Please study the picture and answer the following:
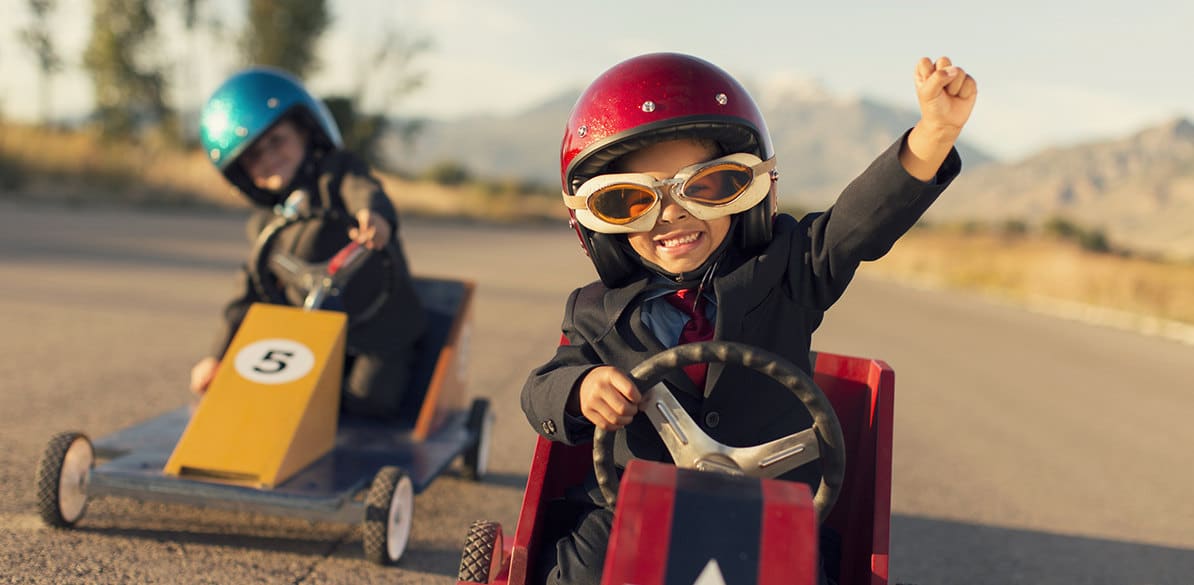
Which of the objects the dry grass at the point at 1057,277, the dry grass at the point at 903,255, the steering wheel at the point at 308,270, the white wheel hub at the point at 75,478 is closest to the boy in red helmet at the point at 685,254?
the white wheel hub at the point at 75,478

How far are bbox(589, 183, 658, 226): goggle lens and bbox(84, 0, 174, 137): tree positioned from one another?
4177 centimetres

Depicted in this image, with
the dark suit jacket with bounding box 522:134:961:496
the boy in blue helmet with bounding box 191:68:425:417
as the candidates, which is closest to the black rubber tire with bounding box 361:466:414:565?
the dark suit jacket with bounding box 522:134:961:496

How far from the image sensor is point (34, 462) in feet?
15.7

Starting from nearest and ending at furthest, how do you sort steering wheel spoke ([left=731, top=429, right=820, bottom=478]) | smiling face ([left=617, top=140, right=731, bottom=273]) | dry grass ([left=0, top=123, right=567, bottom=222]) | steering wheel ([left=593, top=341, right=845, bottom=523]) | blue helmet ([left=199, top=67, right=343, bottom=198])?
steering wheel ([left=593, top=341, right=845, bottom=523])
steering wheel spoke ([left=731, top=429, right=820, bottom=478])
smiling face ([left=617, top=140, right=731, bottom=273])
blue helmet ([left=199, top=67, right=343, bottom=198])
dry grass ([left=0, top=123, right=567, bottom=222])

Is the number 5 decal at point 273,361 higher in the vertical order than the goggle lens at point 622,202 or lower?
lower

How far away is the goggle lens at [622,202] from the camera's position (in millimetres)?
2781

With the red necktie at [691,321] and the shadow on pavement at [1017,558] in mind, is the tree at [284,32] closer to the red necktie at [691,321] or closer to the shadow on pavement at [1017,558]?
the shadow on pavement at [1017,558]

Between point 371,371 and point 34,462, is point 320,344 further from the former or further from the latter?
point 34,462

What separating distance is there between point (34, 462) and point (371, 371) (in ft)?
4.77

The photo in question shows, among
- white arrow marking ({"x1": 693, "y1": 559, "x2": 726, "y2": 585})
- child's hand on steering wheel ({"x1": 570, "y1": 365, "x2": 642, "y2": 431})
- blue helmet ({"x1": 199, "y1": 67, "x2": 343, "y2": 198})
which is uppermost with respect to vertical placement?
blue helmet ({"x1": 199, "y1": 67, "x2": 343, "y2": 198})

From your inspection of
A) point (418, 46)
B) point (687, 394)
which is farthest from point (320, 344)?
point (418, 46)

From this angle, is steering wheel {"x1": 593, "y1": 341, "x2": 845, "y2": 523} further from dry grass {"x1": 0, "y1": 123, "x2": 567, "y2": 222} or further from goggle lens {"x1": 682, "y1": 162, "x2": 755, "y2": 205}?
dry grass {"x1": 0, "y1": 123, "x2": 567, "y2": 222}

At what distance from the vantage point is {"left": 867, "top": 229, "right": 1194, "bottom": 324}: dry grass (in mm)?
22625

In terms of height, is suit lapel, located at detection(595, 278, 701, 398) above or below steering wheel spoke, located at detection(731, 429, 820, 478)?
above
